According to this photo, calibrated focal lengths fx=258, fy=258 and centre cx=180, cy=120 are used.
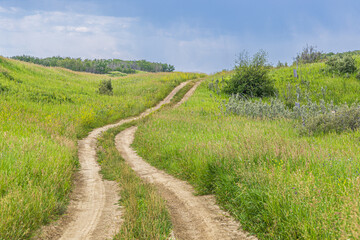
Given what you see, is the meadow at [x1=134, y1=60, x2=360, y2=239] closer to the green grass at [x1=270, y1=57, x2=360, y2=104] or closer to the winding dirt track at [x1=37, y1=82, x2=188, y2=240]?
the winding dirt track at [x1=37, y1=82, x2=188, y2=240]

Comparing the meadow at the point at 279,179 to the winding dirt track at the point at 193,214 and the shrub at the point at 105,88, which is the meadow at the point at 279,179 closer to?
the winding dirt track at the point at 193,214

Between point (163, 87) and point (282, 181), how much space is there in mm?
34921

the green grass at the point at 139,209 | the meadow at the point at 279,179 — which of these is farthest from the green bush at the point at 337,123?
the green grass at the point at 139,209

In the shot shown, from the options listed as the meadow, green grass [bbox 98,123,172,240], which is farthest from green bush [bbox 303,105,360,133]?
green grass [bbox 98,123,172,240]

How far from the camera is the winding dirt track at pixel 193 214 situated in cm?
519

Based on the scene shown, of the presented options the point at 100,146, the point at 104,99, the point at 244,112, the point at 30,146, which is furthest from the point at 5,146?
the point at 104,99

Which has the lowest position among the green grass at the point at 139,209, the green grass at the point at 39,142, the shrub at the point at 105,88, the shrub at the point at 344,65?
the green grass at the point at 139,209

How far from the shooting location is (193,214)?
617cm

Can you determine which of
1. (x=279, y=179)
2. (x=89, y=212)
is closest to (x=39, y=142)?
(x=89, y=212)

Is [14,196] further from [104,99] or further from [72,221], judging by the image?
[104,99]

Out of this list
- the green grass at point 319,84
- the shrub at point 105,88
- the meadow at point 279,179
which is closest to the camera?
the meadow at point 279,179

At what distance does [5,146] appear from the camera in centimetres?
888

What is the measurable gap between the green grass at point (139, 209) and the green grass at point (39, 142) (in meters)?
1.54

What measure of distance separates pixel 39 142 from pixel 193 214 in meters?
7.35
